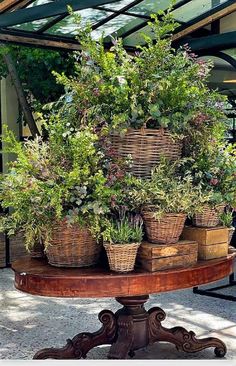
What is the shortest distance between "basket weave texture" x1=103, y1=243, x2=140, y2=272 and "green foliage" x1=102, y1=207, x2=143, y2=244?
30mm

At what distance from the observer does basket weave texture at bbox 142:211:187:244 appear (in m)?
2.99

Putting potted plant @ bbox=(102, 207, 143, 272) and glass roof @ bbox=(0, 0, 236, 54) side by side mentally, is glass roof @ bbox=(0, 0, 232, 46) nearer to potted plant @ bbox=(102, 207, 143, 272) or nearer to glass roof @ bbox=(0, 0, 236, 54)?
glass roof @ bbox=(0, 0, 236, 54)

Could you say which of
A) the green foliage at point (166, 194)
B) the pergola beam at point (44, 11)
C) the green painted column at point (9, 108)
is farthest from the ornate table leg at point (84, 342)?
the green painted column at point (9, 108)

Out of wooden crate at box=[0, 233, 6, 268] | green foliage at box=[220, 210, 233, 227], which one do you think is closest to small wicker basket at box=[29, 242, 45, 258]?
green foliage at box=[220, 210, 233, 227]

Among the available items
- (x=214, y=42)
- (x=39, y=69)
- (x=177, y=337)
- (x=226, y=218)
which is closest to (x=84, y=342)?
(x=177, y=337)

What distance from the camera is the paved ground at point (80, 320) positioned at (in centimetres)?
398

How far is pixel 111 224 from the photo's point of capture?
2.92m

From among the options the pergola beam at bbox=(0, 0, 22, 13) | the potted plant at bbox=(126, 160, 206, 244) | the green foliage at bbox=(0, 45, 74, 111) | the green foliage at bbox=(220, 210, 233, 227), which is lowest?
the green foliage at bbox=(220, 210, 233, 227)

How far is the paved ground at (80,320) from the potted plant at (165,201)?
1.15 meters

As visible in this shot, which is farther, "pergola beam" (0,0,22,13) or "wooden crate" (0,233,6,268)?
"wooden crate" (0,233,6,268)

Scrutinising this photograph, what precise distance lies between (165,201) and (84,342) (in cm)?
122

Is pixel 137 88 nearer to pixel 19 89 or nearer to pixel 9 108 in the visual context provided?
pixel 19 89

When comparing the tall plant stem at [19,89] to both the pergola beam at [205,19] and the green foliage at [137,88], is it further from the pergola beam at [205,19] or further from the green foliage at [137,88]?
the green foliage at [137,88]

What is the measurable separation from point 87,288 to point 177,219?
1.93 ft
